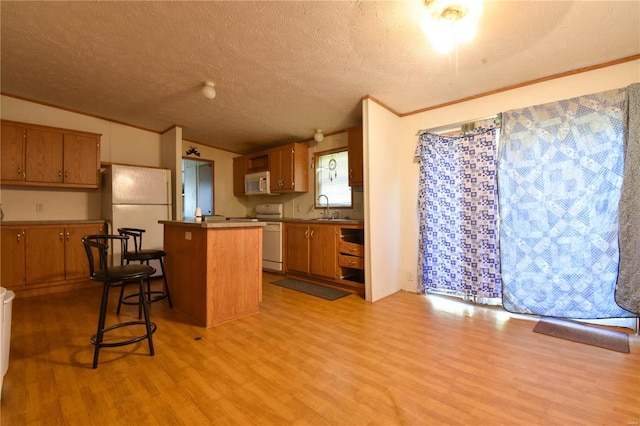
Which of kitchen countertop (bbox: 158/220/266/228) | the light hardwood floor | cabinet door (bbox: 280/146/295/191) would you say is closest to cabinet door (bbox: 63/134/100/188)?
the light hardwood floor

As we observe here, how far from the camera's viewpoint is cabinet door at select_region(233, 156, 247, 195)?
5594mm

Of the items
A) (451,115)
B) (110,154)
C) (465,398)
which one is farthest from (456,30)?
(110,154)

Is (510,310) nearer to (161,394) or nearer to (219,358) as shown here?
(219,358)

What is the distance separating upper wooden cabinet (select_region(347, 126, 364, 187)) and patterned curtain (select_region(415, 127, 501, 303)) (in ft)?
2.46

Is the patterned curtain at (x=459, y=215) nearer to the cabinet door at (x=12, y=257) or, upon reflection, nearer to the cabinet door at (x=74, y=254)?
the cabinet door at (x=74, y=254)

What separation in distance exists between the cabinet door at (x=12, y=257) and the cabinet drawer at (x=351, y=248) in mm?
3762

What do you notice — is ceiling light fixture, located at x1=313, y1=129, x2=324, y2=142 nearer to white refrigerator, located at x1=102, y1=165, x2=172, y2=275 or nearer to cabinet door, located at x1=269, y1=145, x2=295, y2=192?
cabinet door, located at x1=269, y1=145, x2=295, y2=192

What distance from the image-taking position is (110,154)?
4.25 metres

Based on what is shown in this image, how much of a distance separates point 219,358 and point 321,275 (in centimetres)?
211

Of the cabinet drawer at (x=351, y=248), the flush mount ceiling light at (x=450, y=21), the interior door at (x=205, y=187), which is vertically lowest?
the cabinet drawer at (x=351, y=248)

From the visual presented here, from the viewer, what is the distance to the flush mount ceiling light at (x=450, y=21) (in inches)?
67.7

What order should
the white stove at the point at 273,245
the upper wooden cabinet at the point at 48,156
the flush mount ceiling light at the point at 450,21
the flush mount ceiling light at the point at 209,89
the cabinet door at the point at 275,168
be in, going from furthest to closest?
the cabinet door at the point at 275,168
the white stove at the point at 273,245
the upper wooden cabinet at the point at 48,156
the flush mount ceiling light at the point at 209,89
the flush mount ceiling light at the point at 450,21

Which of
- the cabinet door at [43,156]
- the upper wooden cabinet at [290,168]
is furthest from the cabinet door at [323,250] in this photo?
the cabinet door at [43,156]

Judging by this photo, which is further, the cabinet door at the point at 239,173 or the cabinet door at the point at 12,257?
the cabinet door at the point at 239,173
